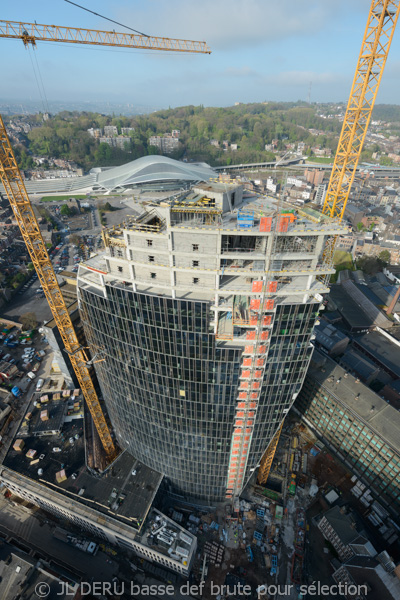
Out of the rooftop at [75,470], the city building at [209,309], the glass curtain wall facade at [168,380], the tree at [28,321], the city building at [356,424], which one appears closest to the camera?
the city building at [209,309]

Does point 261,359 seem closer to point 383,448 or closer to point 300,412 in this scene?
point 383,448

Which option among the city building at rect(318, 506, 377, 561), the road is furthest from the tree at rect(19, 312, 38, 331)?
the city building at rect(318, 506, 377, 561)

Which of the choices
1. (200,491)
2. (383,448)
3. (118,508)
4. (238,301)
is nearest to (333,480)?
(383,448)

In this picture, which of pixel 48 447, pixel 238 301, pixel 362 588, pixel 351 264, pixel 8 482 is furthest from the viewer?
pixel 351 264

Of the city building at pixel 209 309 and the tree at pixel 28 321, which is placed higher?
the city building at pixel 209 309

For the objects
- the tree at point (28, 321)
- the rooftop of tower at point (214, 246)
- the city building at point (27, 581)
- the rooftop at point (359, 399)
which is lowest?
the tree at point (28, 321)

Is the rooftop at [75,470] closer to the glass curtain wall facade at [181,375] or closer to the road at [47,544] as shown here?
the glass curtain wall facade at [181,375]

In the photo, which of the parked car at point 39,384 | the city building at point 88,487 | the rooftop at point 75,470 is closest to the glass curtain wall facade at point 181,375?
the rooftop at point 75,470
